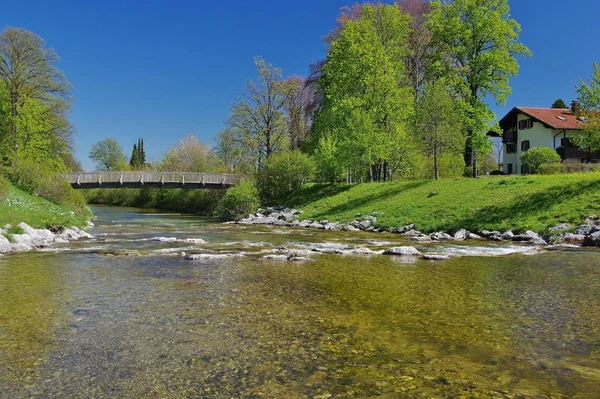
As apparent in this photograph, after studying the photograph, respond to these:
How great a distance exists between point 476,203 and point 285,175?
2323 cm

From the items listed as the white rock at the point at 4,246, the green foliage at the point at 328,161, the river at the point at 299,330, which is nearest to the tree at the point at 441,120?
the green foliage at the point at 328,161

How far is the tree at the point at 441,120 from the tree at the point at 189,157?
39.4m

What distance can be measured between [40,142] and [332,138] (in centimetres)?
2972

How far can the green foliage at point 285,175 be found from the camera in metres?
46.7

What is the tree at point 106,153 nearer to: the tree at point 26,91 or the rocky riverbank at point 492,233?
the tree at point 26,91

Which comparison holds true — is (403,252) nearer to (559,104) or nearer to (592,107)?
(592,107)

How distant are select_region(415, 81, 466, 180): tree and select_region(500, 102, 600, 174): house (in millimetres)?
18848

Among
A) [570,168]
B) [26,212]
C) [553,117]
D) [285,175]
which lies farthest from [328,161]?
[553,117]

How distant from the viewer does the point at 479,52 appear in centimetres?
3769

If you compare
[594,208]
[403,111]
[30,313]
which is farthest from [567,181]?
[30,313]

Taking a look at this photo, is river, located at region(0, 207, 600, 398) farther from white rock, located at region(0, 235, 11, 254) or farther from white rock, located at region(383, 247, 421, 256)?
white rock, located at region(383, 247, 421, 256)

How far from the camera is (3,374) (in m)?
5.79

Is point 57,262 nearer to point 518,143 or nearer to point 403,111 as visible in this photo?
point 403,111

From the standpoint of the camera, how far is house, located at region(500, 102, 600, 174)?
179ft
